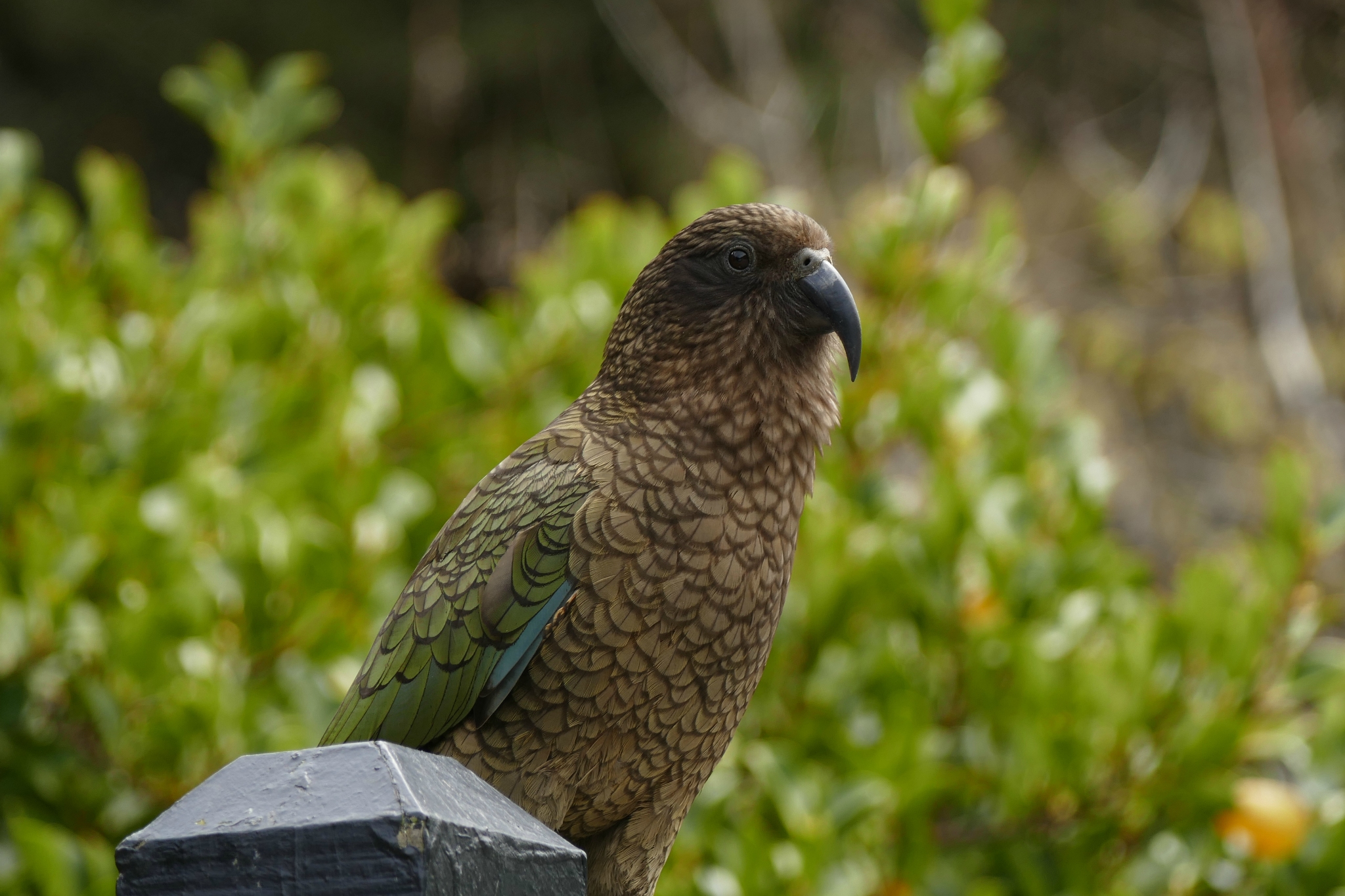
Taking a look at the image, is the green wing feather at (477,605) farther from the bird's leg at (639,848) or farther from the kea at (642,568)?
the bird's leg at (639,848)

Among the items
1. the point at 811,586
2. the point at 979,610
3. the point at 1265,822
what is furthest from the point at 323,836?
the point at 1265,822

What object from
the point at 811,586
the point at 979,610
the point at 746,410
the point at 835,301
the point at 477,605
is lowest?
the point at 979,610

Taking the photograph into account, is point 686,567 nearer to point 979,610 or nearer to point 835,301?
point 835,301

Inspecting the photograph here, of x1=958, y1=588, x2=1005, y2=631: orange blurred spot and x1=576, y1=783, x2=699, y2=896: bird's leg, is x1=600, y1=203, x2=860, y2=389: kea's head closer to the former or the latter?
x1=576, y1=783, x2=699, y2=896: bird's leg

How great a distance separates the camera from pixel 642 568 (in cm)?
186

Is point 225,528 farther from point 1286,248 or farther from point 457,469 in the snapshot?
point 1286,248

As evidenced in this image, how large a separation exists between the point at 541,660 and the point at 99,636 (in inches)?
62.9

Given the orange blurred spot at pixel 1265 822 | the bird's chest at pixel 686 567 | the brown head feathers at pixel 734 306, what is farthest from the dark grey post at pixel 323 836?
the orange blurred spot at pixel 1265 822

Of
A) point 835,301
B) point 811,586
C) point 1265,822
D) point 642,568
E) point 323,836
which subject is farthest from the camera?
point 811,586

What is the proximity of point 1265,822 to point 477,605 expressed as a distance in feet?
7.32

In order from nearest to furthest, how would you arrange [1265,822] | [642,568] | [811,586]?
1. [642,568]
2. [1265,822]
3. [811,586]

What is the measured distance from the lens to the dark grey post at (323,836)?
101 centimetres

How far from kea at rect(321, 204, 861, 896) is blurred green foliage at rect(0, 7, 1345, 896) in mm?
933

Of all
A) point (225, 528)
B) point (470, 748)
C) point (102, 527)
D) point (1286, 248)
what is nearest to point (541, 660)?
point (470, 748)
